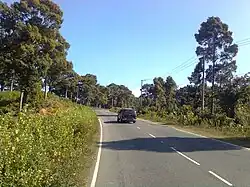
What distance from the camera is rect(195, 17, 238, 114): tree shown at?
55844mm

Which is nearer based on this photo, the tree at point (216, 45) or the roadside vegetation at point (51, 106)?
the roadside vegetation at point (51, 106)

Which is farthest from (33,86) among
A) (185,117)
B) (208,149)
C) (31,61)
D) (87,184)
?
(87,184)

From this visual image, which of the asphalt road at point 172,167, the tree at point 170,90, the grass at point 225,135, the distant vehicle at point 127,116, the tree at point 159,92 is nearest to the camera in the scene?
the asphalt road at point 172,167

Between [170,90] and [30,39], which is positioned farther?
[170,90]

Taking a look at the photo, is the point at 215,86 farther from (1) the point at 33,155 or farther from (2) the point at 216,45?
(1) the point at 33,155

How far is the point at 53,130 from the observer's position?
1246 cm

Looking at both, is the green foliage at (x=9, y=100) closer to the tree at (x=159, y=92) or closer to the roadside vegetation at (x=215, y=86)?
the roadside vegetation at (x=215, y=86)

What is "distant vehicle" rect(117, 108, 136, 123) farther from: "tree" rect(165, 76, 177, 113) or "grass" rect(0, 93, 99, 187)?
"tree" rect(165, 76, 177, 113)

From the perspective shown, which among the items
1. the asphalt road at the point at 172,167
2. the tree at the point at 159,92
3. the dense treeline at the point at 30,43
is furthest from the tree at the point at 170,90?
the asphalt road at the point at 172,167

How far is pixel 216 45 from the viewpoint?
5597cm

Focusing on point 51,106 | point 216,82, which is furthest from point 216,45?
point 51,106

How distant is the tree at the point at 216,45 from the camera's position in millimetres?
55844

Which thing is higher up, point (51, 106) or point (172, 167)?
point (51, 106)

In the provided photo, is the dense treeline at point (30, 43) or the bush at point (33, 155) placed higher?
the dense treeline at point (30, 43)
